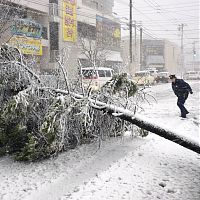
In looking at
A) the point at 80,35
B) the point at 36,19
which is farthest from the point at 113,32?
the point at 36,19

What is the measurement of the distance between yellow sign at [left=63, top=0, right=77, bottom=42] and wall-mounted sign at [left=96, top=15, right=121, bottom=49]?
5500 mm

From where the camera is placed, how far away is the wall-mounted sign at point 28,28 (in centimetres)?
2385

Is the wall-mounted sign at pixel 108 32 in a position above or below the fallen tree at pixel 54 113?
above

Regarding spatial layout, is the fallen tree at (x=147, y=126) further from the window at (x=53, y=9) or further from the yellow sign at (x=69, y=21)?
the yellow sign at (x=69, y=21)

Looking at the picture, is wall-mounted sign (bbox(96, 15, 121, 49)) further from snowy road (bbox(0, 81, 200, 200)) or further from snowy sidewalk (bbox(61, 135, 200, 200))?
snowy sidewalk (bbox(61, 135, 200, 200))

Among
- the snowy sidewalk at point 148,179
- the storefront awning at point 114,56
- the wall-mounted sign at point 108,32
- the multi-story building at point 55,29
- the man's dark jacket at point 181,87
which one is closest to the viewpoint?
the snowy sidewalk at point 148,179

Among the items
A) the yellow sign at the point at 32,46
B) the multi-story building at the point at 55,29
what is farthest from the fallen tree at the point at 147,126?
the yellow sign at the point at 32,46

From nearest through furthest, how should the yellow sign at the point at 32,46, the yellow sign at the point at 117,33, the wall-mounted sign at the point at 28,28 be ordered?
the wall-mounted sign at the point at 28,28
the yellow sign at the point at 32,46
the yellow sign at the point at 117,33

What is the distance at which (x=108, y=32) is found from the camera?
42312mm

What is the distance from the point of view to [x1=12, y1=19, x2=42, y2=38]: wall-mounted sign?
23.8 m

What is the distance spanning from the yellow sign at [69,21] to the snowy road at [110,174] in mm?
24618

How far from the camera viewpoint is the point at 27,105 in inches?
282

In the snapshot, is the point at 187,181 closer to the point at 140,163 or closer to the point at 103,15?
the point at 140,163

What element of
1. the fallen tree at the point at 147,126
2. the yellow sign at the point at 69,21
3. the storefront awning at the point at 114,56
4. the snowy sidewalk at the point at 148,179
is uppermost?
the yellow sign at the point at 69,21
